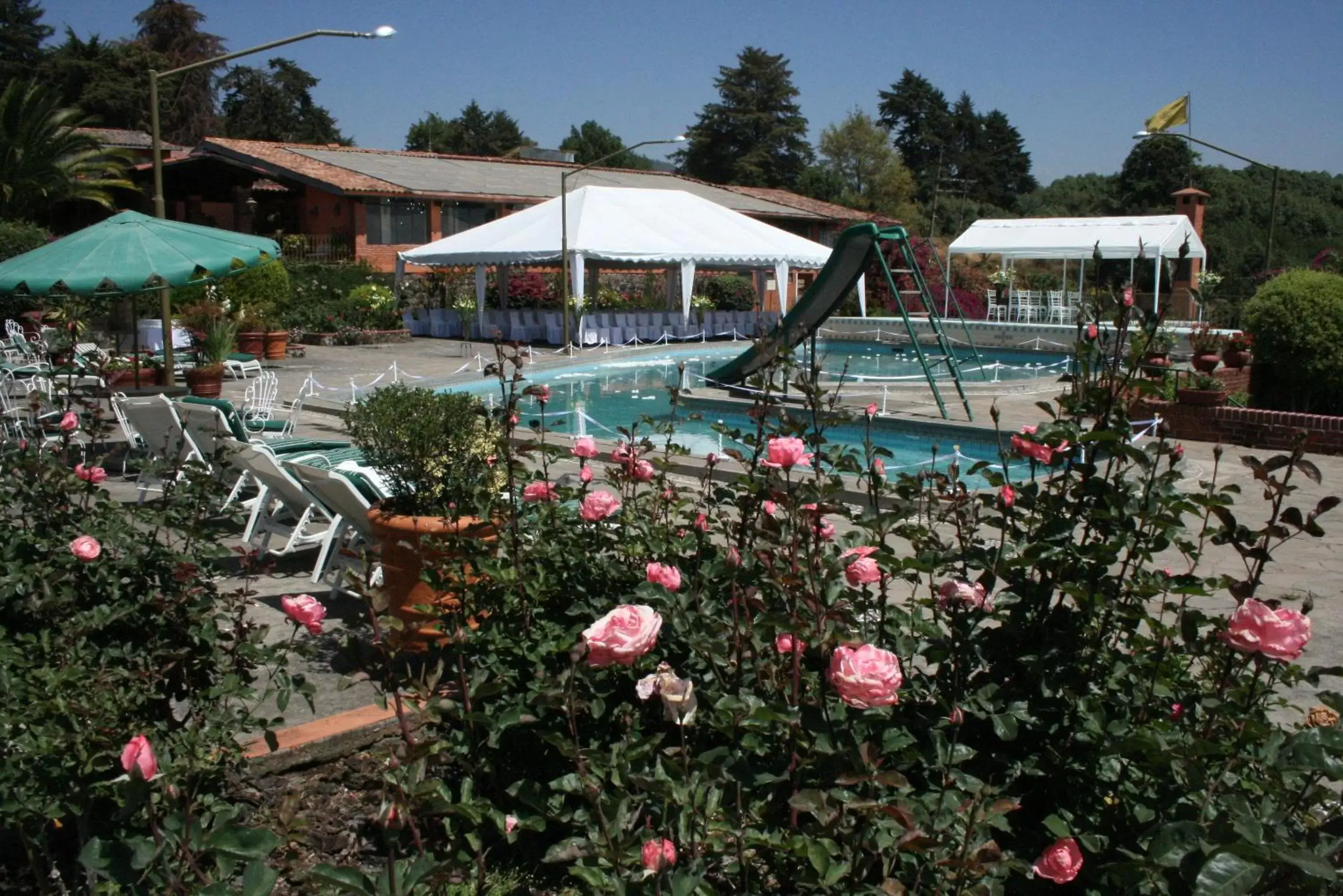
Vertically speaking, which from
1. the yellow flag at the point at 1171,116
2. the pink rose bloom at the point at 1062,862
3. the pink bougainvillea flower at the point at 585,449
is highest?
the yellow flag at the point at 1171,116

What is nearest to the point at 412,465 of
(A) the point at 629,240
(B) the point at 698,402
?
(B) the point at 698,402

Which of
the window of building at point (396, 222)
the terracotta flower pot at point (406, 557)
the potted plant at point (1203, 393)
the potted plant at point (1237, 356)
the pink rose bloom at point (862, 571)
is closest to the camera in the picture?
the pink rose bloom at point (862, 571)

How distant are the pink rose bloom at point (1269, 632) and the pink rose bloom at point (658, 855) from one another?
1.07m

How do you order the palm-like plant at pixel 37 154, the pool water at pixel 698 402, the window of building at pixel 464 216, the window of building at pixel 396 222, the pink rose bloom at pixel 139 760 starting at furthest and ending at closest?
1. the window of building at pixel 464 216
2. the window of building at pixel 396 222
3. the palm-like plant at pixel 37 154
4. the pool water at pixel 698 402
5. the pink rose bloom at pixel 139 760

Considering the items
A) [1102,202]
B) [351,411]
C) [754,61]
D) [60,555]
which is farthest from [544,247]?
[754,61]

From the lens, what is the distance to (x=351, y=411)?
4945 mm

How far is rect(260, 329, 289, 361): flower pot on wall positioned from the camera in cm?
2128

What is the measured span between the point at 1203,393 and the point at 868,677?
38.0 ft

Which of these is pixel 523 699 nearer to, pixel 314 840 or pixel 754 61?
pixel 314 840

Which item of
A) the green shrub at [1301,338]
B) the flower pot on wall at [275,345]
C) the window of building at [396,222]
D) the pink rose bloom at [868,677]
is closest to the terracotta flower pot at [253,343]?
the flower pot on wall at [275,345]

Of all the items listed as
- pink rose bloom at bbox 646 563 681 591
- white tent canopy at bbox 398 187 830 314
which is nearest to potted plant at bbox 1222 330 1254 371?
pink rose bloom at bbox 646 563 681 591

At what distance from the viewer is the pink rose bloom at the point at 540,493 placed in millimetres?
3564

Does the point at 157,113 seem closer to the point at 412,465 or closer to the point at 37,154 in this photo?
the point at 412,465

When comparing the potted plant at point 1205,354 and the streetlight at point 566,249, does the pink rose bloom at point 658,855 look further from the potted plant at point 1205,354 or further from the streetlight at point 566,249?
the streetlight at point 566,249
